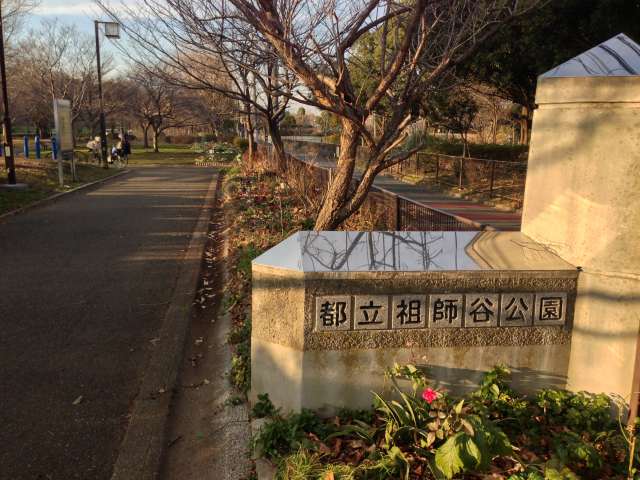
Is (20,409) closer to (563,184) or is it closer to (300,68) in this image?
(300,68)

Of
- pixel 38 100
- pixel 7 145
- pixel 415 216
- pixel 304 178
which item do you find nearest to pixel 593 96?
pixel 415 216

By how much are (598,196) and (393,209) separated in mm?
4727

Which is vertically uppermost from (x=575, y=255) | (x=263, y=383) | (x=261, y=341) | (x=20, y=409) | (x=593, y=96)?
(x=593, y=96)

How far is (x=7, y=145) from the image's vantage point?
56.8ft

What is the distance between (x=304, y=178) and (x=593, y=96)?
8.57 meters

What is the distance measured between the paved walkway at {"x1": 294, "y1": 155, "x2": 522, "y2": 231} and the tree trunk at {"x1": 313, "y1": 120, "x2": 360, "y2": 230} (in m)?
4.66

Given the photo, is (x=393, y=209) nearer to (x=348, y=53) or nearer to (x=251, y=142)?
(x=348, y=53)

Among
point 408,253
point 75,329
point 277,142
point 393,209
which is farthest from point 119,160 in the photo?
point 408,253

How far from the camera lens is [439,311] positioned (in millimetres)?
3574

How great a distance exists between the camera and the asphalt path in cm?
389

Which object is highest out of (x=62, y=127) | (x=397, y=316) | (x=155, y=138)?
(x=62, y=127)

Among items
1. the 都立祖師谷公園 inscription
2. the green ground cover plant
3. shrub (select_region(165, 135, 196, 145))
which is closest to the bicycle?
shrub (select_region(165, 135, 196, 145))

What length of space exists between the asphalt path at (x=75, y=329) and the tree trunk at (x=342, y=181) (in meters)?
2.17

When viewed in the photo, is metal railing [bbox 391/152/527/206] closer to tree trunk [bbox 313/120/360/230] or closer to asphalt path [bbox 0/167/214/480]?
tree trunk [bbox 313/120/360/230]
